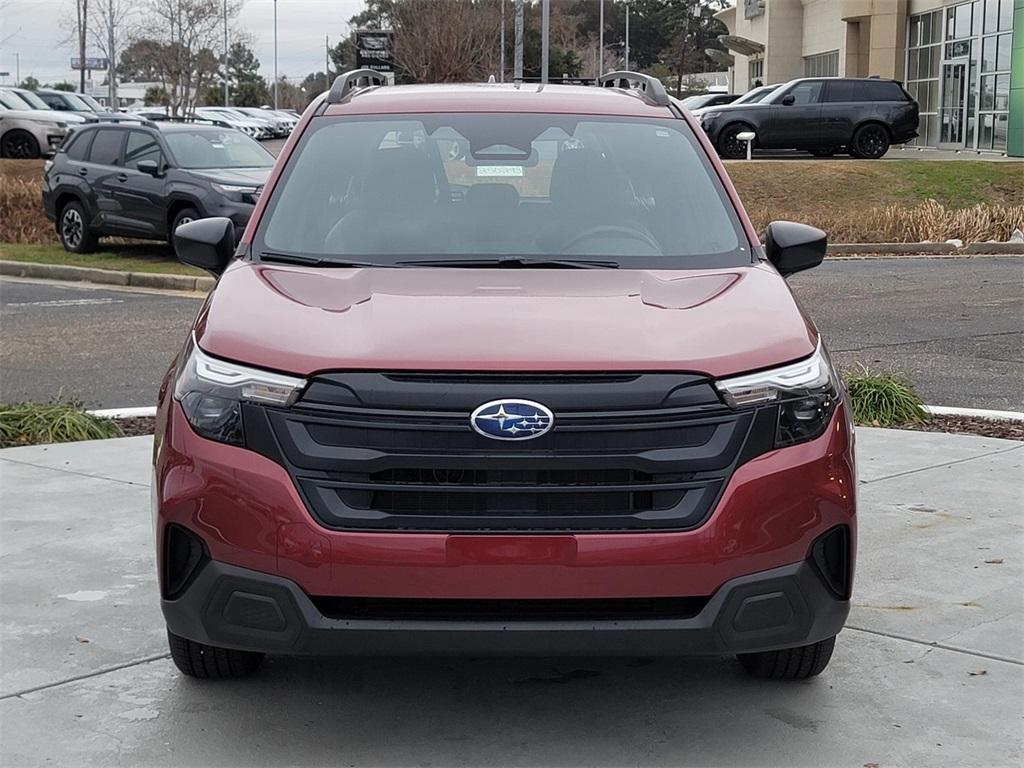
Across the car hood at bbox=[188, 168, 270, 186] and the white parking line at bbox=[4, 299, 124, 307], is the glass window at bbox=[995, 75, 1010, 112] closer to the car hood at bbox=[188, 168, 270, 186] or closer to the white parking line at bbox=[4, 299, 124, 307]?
the car hood at bbox=[188, 168, 270, 186]

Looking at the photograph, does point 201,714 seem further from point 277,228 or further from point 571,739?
point 277,228

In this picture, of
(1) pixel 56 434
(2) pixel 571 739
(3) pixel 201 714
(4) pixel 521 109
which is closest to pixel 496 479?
(2) pixel 571 739

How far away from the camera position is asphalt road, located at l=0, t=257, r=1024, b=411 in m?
9.91

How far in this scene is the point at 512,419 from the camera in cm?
355

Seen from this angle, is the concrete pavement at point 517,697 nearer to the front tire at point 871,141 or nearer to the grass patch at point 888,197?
the grass patch at point 888,197

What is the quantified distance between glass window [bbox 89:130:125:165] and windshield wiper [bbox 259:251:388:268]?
14.9 m

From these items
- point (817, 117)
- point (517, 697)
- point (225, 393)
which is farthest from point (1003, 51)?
point (225, 393)

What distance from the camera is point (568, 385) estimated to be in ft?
11.8

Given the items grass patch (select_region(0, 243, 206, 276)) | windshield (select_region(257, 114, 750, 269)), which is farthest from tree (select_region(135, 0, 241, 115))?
windshield (select_region(257, 114, 750, 269))

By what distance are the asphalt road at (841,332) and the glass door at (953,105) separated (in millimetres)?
25344

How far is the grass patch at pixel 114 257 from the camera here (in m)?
17.7

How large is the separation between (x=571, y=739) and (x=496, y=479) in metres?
0.89

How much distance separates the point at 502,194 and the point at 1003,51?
37508mm

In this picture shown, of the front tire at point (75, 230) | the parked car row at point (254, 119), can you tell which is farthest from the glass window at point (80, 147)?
the parked car row at point (254, 119)
